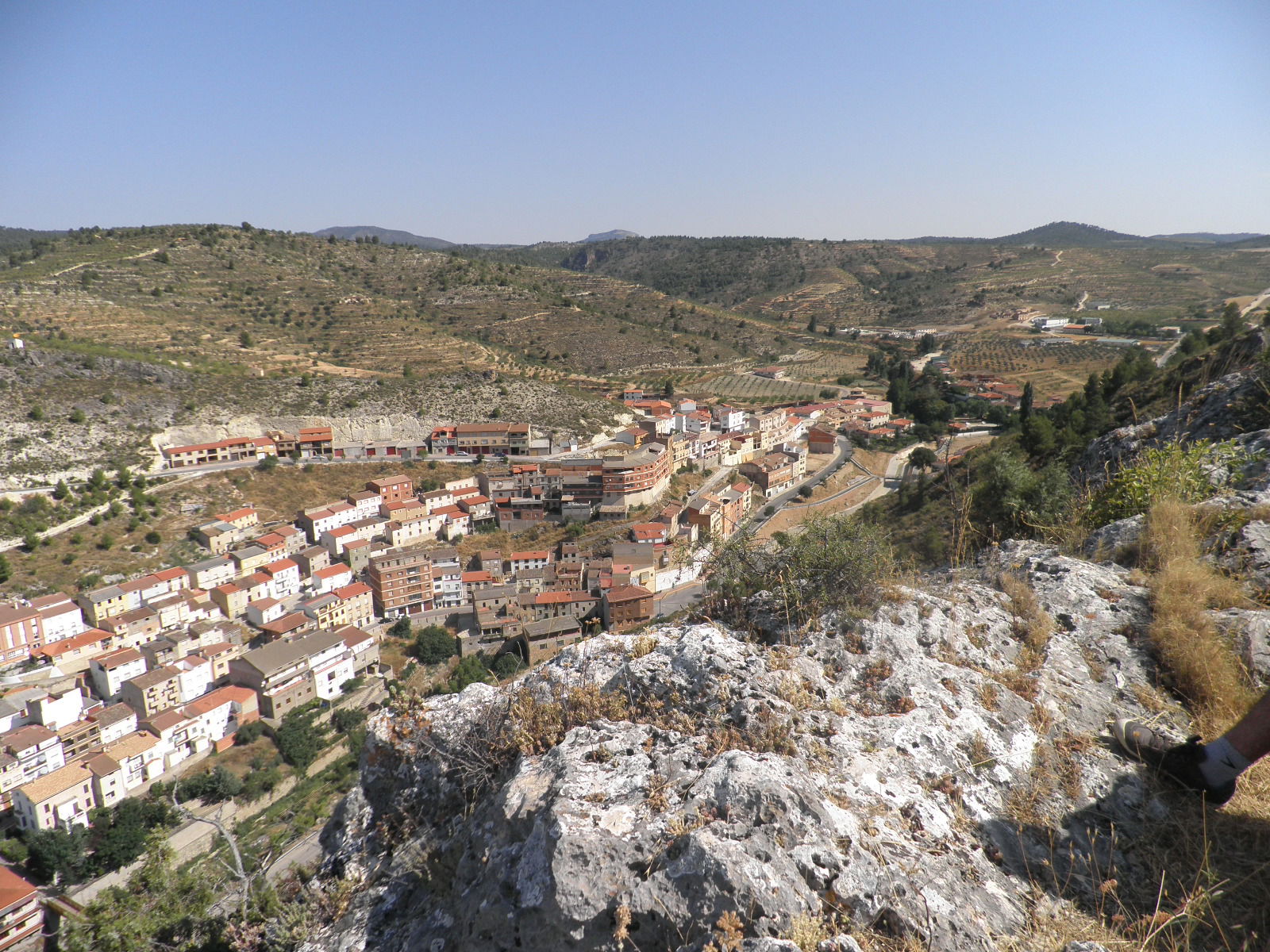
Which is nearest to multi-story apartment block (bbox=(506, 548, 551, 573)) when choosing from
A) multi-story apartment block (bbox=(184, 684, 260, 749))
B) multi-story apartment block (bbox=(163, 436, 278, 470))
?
multi-story apartment block (bbox=(184, 684, 260, 749))

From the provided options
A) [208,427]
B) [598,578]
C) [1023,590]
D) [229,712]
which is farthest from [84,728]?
[1023,590]

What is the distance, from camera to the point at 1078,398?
26484mm

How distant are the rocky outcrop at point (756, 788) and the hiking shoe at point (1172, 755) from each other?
0.38ft

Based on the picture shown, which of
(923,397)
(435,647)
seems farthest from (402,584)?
(923,397)

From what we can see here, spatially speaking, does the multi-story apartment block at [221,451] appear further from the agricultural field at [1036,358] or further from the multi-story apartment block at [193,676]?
the agricultural field at [1036,358]

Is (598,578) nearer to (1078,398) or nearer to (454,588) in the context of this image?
(454,588)

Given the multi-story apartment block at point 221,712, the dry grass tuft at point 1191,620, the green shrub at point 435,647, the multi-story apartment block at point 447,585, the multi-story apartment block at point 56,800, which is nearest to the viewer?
the dry grass tuft at point 1191,620

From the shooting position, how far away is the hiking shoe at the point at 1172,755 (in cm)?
271

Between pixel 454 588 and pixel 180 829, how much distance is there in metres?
15.0

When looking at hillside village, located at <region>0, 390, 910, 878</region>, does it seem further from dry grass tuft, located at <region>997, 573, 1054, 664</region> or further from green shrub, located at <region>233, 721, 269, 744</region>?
dry grass tuft, located at <region>997, 573, 1054, 664</region>

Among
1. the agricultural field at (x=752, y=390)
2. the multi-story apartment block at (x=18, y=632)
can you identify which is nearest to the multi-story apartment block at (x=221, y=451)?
the multi-story apartment block at (x=18, y=632)

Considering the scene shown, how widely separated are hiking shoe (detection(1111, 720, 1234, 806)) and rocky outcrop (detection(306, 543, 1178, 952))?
4.6 inches

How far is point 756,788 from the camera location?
2.37 meters

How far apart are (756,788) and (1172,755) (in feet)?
6.60
